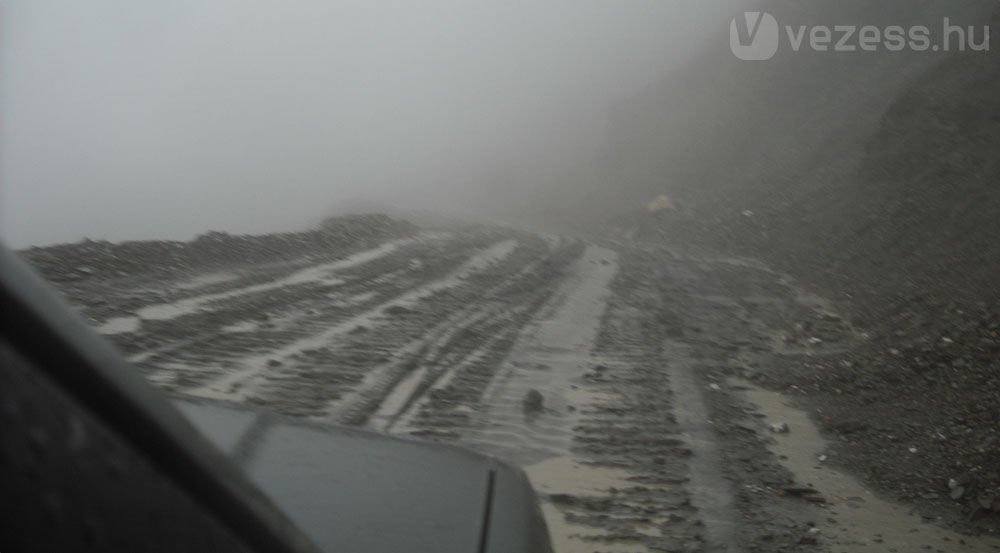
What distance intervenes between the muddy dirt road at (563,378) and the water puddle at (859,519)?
0.05 feet

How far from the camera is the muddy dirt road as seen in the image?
16.7 feet

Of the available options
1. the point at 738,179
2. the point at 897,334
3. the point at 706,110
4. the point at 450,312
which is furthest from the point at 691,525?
the point at 706,110

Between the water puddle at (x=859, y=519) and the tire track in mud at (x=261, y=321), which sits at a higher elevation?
the tire track in mud at (x=261, y=321)

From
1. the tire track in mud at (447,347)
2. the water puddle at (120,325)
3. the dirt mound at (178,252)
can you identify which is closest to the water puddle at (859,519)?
the tire track in mud at (447,347)

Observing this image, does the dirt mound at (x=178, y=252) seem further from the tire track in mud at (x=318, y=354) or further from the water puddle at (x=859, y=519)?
the water puddle at (x=859, y=519)

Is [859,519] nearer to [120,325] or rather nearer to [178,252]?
[120,325]

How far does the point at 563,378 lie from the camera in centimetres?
781

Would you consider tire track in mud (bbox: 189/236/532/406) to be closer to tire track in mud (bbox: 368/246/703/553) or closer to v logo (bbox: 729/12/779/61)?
tire track in mud (bbox: 368/246/703/553)

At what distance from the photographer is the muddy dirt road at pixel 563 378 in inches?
200

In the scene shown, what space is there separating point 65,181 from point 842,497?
34.7 metres

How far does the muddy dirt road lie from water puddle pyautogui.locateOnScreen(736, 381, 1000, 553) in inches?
0.6

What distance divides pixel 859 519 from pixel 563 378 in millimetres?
3037

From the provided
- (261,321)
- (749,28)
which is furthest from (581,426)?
(749,28)

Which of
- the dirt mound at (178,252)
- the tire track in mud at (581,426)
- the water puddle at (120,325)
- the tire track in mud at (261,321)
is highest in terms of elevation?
the dirt mound at (178,252)
